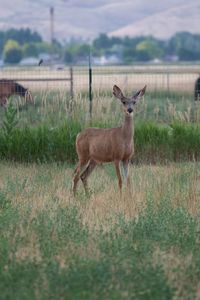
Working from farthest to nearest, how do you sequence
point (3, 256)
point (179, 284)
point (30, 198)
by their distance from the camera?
point (30, 198), point (3, 256), point (179, 284)

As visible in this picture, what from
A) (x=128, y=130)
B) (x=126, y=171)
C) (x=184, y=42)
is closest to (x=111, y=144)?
(x=128, y=130)

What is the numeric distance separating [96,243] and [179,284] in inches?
58.4

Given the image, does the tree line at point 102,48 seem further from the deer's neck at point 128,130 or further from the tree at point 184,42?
the deer's neck at point 128,130

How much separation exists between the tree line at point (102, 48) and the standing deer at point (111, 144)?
7363cm

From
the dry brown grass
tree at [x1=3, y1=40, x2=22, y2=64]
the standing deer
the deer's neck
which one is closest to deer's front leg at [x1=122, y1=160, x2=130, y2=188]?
the standing deer

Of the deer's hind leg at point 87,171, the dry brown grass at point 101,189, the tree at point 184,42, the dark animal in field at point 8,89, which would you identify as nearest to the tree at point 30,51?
the tree at point 184,42

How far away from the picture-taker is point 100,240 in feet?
32.7

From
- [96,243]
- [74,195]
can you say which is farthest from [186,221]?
[74,195]

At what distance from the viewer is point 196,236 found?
10273 mm

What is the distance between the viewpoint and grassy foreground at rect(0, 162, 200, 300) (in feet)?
27.3

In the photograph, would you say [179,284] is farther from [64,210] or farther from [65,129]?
[65,129]

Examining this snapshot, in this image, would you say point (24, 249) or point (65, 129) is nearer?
point (24, 249)

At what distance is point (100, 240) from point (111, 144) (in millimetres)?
4194

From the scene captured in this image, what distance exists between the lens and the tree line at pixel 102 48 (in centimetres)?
11138
